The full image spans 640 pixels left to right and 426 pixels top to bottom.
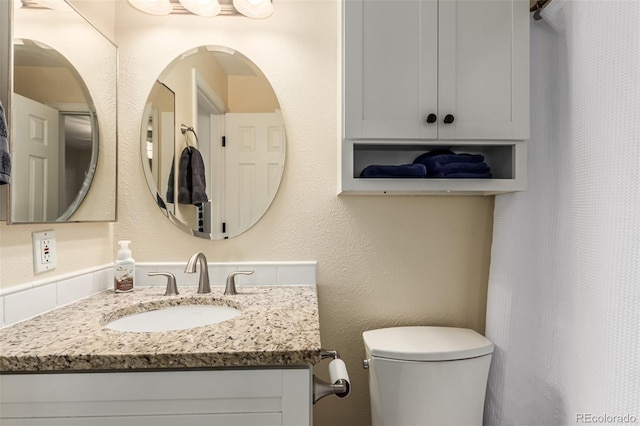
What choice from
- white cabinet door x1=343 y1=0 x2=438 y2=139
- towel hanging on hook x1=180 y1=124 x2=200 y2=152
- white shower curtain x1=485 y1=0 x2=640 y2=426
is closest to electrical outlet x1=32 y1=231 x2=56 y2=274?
towel hanging on hook x1=180 y1=124 x2=200 y2=152

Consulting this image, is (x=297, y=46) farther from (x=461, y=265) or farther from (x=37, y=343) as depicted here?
(x=37, y=343)

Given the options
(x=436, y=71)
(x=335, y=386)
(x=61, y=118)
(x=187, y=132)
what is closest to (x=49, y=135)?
(x=61, y=118)

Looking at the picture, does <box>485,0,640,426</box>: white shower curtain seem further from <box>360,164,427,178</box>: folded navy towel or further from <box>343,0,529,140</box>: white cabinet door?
<box>360,164,427,178</box>: folded navy towel

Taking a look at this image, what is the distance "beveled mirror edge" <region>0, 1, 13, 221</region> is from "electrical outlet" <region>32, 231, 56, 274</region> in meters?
0.14

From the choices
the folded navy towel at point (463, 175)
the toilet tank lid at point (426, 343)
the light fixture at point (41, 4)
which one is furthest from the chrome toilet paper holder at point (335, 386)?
the light fixture at point (41, 4)

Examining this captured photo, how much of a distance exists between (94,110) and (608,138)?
5.40 feet

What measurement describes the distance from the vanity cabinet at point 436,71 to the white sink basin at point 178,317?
0.72 meters

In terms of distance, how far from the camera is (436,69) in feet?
3.89

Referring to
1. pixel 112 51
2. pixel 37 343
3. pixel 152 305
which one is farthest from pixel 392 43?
pixel 37 343

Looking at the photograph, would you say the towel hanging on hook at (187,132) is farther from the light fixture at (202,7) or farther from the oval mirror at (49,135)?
the light fixture at (202,7)

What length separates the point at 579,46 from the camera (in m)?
1.12

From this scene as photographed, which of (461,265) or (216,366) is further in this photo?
(461,265)

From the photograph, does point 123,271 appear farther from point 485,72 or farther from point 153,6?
point 485,72

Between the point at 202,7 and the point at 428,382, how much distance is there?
159 cm
